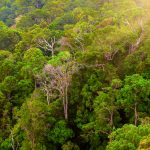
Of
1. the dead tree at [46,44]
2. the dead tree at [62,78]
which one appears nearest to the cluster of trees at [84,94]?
the dead tree at [62,78]

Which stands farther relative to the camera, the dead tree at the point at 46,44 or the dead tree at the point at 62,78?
the dead tree at the point at 46,44

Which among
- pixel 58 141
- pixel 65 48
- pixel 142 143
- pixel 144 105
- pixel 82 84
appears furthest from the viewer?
pixel 65 48

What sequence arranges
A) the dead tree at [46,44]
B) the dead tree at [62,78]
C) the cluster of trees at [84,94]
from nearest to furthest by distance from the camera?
the cluster of trees at [84,94] < the dead tree at [62,78] < the dead tree at [46,44]

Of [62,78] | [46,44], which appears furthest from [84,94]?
[46,44]

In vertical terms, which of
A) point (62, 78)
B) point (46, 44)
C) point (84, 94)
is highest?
point (62, 78)

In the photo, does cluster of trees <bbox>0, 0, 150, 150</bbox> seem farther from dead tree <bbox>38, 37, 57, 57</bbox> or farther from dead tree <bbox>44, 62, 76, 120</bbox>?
dead tree <bbox>38, 37, 57, 57</bbox>

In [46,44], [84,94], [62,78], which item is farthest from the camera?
[46,44]

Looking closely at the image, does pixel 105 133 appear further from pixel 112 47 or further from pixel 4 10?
pixel 4 10

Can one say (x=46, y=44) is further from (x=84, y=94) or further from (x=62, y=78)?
(x=84, y=94)

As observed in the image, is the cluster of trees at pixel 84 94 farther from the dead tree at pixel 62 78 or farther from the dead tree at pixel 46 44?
the dead tree at pixel 46 44

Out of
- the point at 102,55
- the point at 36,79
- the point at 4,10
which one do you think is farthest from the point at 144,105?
the point at 4,10

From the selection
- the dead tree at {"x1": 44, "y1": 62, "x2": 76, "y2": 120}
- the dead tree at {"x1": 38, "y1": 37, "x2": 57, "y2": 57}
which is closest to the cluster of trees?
the dead tree at {"x1": 44, "y1": 62, "x2": 76, "y2": 120}
